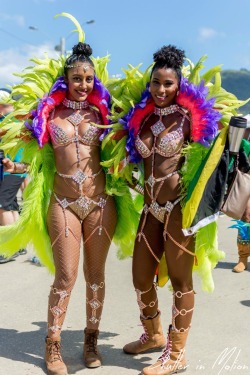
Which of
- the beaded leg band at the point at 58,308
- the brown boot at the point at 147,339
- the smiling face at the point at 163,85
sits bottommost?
the brown boot at the point at 147,339

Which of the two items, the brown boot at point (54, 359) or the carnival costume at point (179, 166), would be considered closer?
the carnival costume at point (179, 166)

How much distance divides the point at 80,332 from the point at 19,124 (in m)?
1.55

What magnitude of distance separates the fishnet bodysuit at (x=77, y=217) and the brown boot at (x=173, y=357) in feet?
1.70

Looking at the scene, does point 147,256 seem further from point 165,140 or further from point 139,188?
point 165,140

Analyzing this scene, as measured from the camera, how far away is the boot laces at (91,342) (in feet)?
10.3

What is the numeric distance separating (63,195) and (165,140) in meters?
0.72

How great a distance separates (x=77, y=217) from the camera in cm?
308

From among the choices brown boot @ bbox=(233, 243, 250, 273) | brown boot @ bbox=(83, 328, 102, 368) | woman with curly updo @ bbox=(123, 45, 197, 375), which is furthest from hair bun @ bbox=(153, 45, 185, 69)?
brown boot @ bbox=(233, 243, 250, 273)

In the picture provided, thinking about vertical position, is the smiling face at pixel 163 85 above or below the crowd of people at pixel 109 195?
above

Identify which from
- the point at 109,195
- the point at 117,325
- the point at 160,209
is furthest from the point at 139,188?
the point at 117,325

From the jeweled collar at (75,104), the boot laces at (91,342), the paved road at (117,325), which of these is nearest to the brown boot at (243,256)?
the paved road at (117,325)

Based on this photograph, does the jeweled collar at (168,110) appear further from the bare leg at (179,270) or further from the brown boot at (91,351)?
the brown boot at (91,351)

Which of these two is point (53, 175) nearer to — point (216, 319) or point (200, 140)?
point (200, 140)

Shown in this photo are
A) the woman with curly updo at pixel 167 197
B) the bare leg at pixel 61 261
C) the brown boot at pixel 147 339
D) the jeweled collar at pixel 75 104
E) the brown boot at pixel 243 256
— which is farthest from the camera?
the brown boot at pixel 243 256
